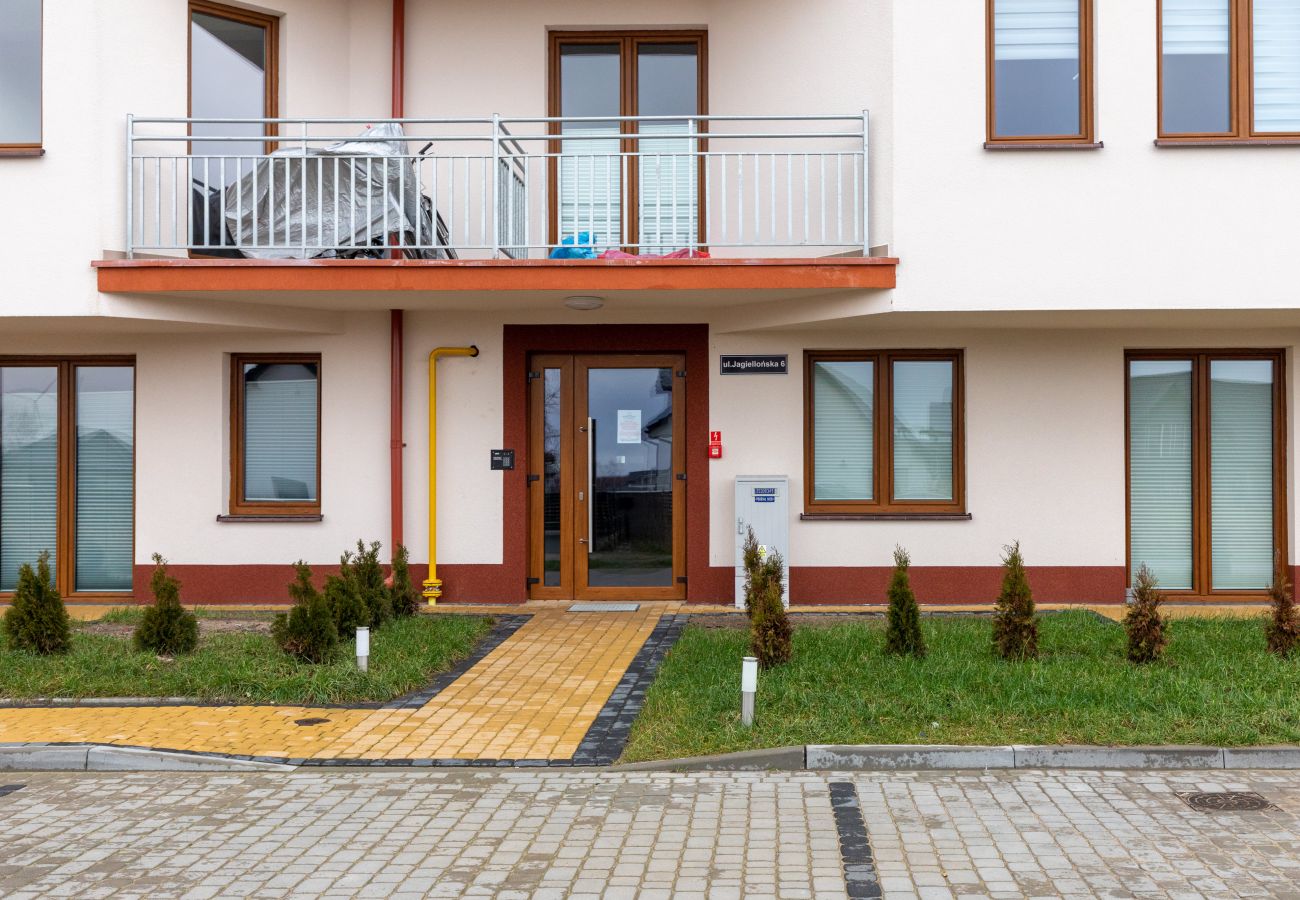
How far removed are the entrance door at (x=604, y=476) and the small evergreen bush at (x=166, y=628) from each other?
4247 millimetres

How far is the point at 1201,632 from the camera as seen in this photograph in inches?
391

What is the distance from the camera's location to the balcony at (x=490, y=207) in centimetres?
1108

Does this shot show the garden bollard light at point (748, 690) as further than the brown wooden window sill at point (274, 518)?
No

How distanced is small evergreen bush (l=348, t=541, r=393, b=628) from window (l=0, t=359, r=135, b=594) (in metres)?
3.54

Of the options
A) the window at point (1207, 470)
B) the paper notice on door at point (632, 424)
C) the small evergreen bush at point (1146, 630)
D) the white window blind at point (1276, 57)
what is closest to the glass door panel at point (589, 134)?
the paper notice on door at point (632, 424)

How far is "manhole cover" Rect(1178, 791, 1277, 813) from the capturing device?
607 centimetres

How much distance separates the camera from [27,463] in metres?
13.0

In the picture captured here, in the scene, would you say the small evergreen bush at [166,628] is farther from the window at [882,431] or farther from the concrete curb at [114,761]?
the window at [882,431]

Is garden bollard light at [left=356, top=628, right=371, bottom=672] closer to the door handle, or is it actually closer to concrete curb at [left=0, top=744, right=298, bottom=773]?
concrete curb at [left=0, top=744, right=298, bottom=773]

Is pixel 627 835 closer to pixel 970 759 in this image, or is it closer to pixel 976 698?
pixel 970 759

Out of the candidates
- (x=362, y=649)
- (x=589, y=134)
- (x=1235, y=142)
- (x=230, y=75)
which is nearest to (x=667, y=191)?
(x=589, y=134)

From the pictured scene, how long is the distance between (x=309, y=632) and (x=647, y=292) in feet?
14.9

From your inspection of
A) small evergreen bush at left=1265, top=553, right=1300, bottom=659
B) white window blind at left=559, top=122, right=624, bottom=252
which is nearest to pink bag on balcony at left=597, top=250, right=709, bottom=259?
white window blind at left=559, top=122, right=624, bottom=252

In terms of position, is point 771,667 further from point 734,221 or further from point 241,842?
point 734,221
